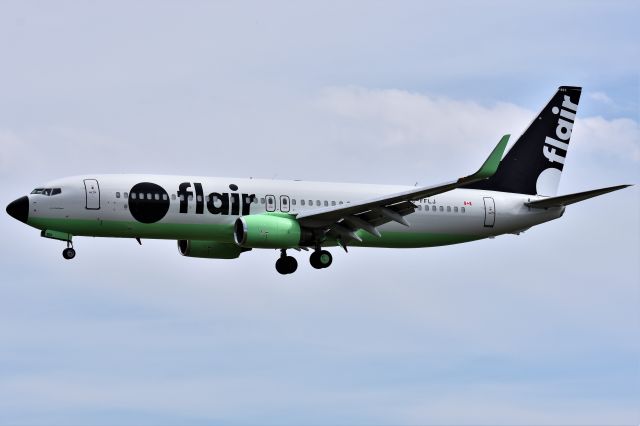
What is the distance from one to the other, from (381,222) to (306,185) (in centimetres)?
380

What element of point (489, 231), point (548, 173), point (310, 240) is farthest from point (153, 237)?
point (548, 173)

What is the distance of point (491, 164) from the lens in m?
46.8

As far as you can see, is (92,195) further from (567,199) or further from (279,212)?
(567,199)

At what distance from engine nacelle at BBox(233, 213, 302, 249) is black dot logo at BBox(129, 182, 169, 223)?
304cm

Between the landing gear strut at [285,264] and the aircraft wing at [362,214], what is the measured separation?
2406mm

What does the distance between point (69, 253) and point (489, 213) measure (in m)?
19.1

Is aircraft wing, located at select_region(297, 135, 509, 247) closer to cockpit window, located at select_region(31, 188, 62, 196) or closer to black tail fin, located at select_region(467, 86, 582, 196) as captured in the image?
black tail fin, located at select_region(467, 86, 582, 196)

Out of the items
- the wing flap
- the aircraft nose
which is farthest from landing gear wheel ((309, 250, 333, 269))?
the aircraft nose

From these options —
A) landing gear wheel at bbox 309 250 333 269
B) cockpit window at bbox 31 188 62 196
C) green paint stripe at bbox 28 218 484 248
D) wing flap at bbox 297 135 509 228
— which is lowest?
landing gear wheel at bbox 309 250 333 269

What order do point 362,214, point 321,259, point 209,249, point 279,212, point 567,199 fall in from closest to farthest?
point 362,214 < point 279,212 < point 321,259 < point 567,199 < point 209,249

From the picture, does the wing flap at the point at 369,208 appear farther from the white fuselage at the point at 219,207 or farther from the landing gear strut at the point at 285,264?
the landing gear strut at the point at 285,264

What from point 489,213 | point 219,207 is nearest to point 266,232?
point 219,207

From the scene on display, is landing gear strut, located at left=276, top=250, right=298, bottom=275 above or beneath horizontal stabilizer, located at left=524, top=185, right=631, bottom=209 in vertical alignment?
beneath

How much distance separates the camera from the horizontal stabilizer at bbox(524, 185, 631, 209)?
51.7 m
